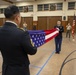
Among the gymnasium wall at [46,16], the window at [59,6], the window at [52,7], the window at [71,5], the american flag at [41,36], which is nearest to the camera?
the american flag at [41,36]

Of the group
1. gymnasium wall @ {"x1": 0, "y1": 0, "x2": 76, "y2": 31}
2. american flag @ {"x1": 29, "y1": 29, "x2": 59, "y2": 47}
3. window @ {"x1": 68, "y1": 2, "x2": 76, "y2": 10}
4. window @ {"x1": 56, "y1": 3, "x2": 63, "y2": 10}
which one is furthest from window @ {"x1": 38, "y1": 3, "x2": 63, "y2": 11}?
american flag @ {"x1": 29, "y1": 29, "x2": 59, "y2": 47}

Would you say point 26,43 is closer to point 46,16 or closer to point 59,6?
point 59,6

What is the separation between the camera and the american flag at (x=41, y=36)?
4.34 meters

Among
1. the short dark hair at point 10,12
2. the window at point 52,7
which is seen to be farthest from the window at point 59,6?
the short dark hair at point 10,12

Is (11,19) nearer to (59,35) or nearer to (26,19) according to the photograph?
(59,35)

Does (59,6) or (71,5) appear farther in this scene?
(59,6)

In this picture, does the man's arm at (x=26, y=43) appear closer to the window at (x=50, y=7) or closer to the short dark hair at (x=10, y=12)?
the short dark hair at (x=10, y=12)

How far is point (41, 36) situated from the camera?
195 inches

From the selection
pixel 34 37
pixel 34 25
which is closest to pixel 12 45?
pixel 34 37

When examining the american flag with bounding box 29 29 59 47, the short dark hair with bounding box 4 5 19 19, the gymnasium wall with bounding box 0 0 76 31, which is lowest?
the american flag with bounding box 29 29 59 47

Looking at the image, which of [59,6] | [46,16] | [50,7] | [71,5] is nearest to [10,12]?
[71,5]

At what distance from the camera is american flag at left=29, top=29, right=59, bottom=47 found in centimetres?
434

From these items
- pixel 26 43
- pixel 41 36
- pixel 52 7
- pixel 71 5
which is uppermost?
pixel 71 5

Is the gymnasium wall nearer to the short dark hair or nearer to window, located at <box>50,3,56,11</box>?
window, located at <box>50,3,56,11</box>
